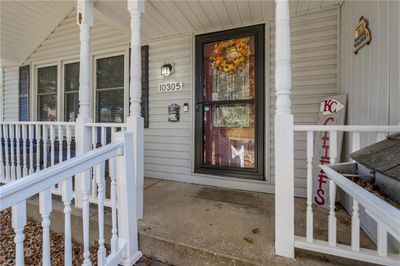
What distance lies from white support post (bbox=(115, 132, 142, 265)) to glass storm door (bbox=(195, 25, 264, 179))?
1.72 m

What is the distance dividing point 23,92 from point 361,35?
242 inches

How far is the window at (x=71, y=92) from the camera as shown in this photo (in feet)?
14.5

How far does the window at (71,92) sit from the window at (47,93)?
0.31 meters

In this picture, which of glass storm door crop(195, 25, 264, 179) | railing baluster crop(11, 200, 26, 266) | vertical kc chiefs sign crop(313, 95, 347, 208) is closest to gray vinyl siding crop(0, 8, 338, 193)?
glass storm door crop(195, 25, 264, 179)

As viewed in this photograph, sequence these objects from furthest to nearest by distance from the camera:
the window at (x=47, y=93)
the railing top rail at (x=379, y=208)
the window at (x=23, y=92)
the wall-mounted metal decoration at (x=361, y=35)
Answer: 1. the window at (x=23, y=92)
2. the window at (x=47, y=93)
3. the wall-mounted metal decoration at (x=361, y=35)
4. the railing top rail at (x=379, y=208)

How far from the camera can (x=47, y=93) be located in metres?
4.69

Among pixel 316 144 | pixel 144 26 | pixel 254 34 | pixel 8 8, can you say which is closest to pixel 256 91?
pixel 254 34

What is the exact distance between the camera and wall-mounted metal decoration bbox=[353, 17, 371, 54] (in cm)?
194

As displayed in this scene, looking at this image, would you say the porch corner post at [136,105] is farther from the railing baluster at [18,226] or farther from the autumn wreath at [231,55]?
the autumn wreath at [231,55]

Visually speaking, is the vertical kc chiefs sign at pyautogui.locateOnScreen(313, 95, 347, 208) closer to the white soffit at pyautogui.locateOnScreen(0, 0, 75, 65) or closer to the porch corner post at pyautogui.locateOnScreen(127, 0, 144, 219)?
the porch corner post at pyautogui.locateOnScreen(127, 0, 144, 219)

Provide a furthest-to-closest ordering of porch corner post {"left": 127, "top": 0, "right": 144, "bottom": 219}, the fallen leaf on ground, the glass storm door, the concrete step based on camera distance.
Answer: the glass storm door, porch corner post {"left": 127, "top": 0, "right": 144, "bottom": 219}, the fallen leaf on ground, the concrete step

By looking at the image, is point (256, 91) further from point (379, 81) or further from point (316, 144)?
point (379, 81)

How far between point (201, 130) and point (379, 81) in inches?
86.4

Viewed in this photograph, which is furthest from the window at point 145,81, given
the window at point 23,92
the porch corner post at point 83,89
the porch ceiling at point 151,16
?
the window at point 23,92
